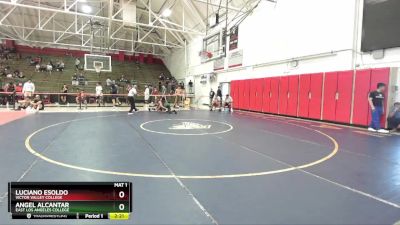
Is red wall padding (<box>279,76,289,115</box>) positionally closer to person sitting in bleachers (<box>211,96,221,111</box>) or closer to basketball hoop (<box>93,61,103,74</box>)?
person sitting in bleachers (<box>211,96,221,111</box>)

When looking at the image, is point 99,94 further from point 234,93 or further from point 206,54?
point 234,93

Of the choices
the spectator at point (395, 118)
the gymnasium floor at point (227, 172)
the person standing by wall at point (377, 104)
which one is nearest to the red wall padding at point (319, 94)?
the spectator at point (395, 118)

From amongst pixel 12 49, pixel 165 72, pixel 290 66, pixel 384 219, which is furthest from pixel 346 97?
pixel 12 49

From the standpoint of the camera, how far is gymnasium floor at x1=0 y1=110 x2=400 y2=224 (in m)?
2.75

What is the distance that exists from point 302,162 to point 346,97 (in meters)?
6.91

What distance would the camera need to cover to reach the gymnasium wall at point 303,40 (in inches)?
406

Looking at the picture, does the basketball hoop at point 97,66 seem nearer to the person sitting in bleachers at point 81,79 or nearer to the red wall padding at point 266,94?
the person sitting in bleachers at point 81,79

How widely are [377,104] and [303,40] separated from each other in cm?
538

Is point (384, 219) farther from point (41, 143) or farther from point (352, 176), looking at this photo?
point (41, 143)

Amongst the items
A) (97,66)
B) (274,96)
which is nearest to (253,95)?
(274,96)

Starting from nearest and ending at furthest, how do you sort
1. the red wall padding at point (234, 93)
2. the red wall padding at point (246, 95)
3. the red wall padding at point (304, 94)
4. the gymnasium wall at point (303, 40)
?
the gymnasium wall at point (303, 40), the red wall padding at point (304, 94), the red wall padding at point (246, 95), the red wall padding at point (234, 93)
